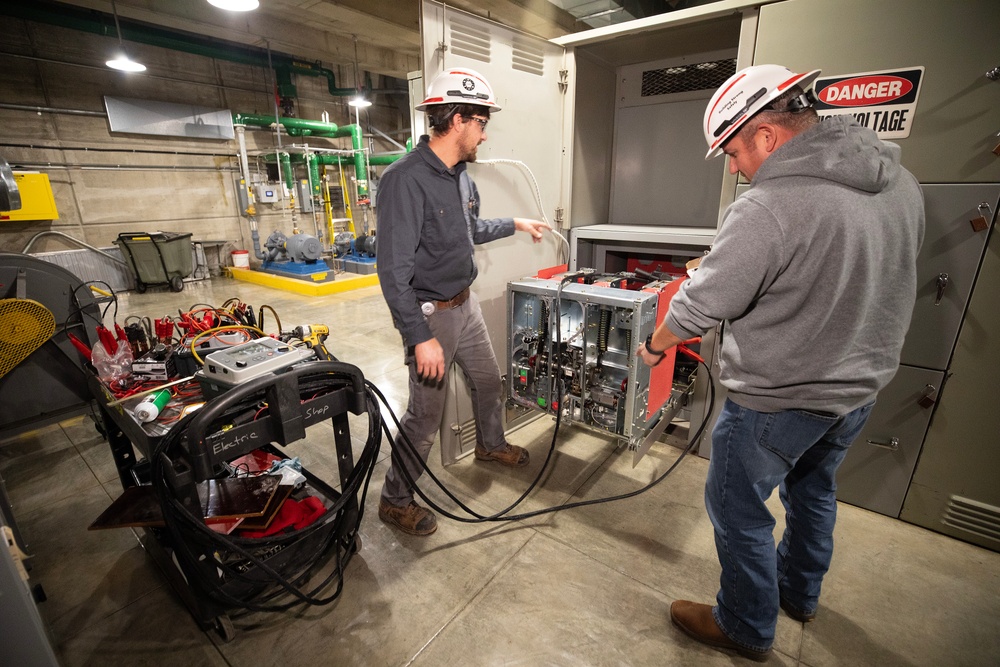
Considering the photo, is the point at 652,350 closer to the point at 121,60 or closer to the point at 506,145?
the point at 506,145

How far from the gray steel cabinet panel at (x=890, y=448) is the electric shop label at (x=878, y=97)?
3.00 ft

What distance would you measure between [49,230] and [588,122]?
7.37 meters

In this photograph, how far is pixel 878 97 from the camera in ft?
5.48

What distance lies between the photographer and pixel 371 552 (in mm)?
1838

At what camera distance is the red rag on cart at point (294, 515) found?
5.11ft

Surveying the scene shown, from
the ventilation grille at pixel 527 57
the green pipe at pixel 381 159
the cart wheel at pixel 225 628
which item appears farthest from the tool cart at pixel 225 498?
the green pipe at pixel 381 159

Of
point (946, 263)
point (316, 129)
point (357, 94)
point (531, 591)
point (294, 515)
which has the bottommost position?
point (531, 591)

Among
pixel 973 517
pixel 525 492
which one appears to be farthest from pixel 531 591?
pixel 973 517

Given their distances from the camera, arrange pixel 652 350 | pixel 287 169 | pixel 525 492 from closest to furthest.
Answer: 1. pixel 652 350
2. pixel 525 492
3. pixel 287 169

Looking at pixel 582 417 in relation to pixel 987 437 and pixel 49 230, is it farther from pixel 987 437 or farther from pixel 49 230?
pixel 49 230

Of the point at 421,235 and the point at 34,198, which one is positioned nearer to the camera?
the point at 421,235

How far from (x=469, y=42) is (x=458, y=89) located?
0.45m

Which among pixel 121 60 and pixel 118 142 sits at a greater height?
pixel 121 60

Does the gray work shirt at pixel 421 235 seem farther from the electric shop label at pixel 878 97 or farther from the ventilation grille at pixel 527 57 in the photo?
the electric shop label at pixel 878 97
